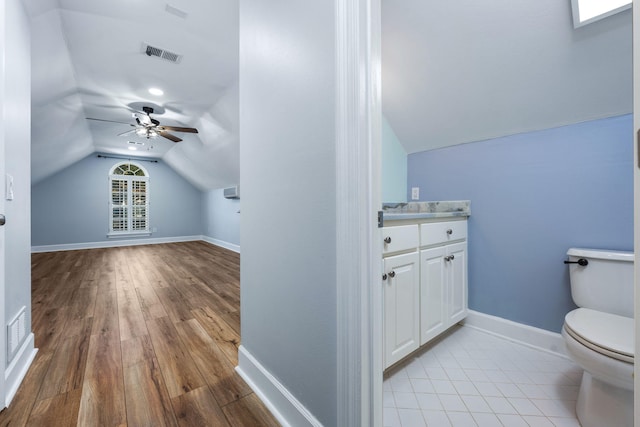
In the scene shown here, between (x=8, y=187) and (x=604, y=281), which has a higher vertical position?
(x=8, y=187)

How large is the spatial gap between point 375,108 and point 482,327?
1.88 meters

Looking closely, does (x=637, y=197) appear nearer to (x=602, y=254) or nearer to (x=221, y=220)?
(x=602, y=254)

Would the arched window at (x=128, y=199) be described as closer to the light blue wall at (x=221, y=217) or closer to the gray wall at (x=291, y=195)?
the light blue wall at (x=221, y=217)

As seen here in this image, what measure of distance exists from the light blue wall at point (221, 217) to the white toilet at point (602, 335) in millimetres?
4949


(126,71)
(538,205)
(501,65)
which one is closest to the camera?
(501,65)

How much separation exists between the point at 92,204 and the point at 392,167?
22.6 ft

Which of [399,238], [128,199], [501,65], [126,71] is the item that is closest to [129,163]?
[128,199]

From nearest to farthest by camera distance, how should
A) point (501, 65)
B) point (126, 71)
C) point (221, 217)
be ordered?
point (501, 65), point (126, 71), point (221, 217)

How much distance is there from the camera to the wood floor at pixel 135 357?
42.3 inches

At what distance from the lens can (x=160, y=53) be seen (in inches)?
89.6

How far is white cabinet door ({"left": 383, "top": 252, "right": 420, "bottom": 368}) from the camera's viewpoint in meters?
1.22

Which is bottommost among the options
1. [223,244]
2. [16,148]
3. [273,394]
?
[273,394]

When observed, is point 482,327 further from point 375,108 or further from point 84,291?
point 84,291

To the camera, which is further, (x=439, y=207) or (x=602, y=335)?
(x=439, y=207)
